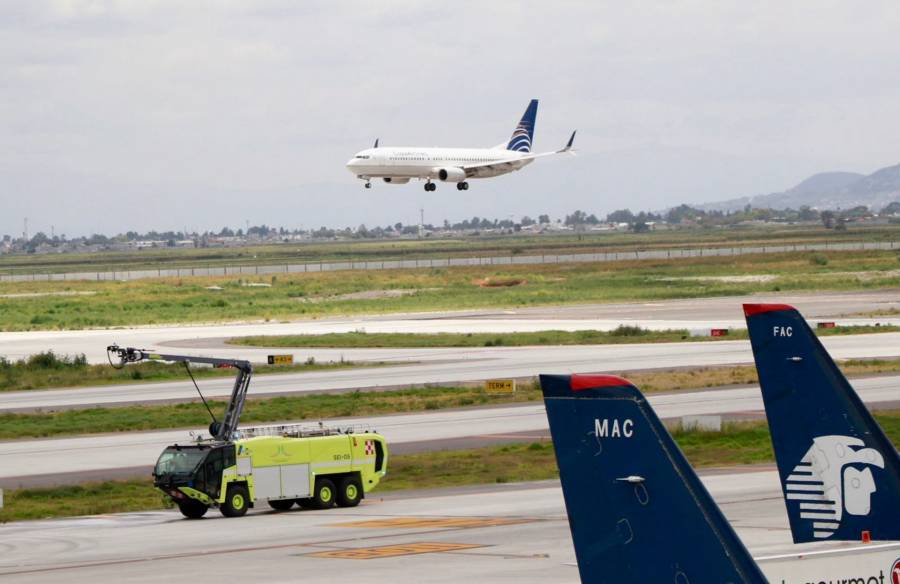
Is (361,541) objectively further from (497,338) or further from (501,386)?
(497,338)

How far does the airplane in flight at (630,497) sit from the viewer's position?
1095cm

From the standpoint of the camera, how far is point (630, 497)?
11.2 meters

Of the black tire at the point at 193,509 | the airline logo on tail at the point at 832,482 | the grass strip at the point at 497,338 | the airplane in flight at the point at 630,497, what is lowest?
the grass strip at the point at 497,338

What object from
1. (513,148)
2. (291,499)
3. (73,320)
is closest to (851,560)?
(291,499)

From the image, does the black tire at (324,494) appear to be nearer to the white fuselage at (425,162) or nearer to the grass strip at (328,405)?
the grass strip at (328,405)

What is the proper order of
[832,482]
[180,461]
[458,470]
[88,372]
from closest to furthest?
[832,482] < [180,461] < [458,470] < [88,372]

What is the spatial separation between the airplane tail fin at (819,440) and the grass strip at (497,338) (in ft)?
224

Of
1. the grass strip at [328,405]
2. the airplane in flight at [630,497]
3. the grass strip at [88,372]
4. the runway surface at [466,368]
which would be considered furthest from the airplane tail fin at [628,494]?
the grass strip at [88,372]

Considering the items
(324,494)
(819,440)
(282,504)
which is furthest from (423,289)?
(819,440)

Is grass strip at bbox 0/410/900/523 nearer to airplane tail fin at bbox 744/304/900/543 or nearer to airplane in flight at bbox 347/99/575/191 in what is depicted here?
airplane tail fin at bbox 744/304/900/543

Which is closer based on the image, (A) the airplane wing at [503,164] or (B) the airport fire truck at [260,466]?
(B) the airport fire truck at [260,466]

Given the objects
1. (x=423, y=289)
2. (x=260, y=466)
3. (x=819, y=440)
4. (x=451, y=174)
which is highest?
(x=451, y=174)

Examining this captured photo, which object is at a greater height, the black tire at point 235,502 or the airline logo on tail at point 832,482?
the airline logo on tail at point 832,482

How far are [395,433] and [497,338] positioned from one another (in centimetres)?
4022
